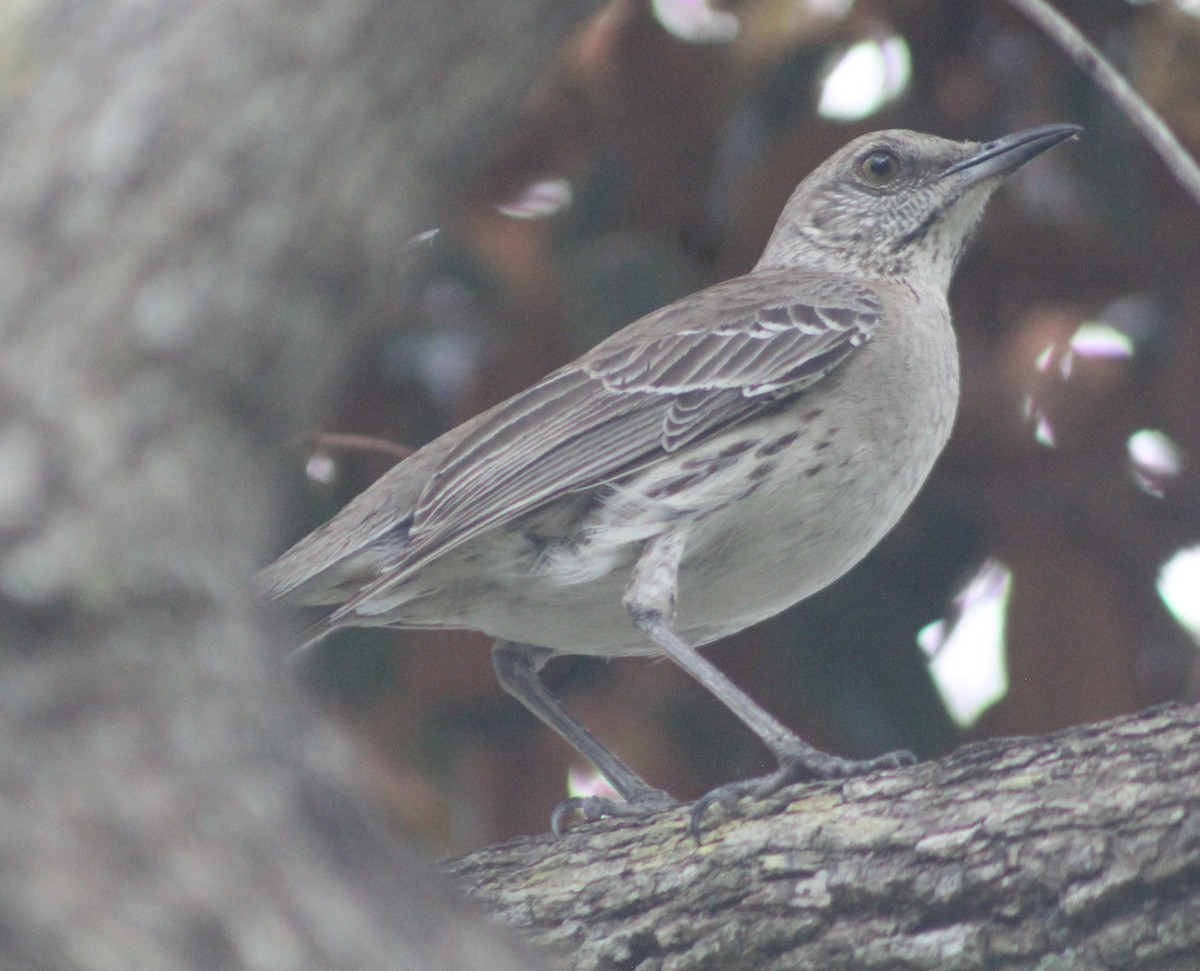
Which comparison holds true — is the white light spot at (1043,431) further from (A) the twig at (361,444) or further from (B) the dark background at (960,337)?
(A) the twig at (361,444)

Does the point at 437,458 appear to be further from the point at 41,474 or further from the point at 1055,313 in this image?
the point at 41,474

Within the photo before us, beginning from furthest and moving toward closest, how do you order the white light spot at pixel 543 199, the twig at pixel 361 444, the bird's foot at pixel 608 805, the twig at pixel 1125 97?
the white light spot at pixel 543 199, the twig at pixel 361 444, the bird's foot at pixel 608 805, the twig at pixel 1125 97

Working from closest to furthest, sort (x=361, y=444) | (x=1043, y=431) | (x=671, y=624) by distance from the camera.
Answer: (x=671, y=624)
(x=361, y=444)
(x=1043, y=431)

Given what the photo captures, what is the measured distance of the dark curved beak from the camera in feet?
18.2

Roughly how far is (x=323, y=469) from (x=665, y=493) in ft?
5.37

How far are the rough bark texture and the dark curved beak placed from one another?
2360 millimetres

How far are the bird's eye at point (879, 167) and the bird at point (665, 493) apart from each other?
43 centimetres

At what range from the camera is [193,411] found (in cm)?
190

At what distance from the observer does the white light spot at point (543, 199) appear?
5883 mm

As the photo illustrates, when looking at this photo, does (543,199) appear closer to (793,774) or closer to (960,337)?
(960,337)

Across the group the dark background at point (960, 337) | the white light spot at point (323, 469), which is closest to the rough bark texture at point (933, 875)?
the dark background at point (960, 337)

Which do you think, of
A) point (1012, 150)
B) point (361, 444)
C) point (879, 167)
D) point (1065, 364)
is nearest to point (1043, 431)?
point (1065, 364)

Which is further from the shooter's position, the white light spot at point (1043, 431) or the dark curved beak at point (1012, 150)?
the white light spot at point (1043, 431)

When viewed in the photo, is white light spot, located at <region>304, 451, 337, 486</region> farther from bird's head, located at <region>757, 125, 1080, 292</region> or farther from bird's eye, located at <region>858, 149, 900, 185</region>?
bird's eye, located at <region>858, 149, 900, 185</region>
